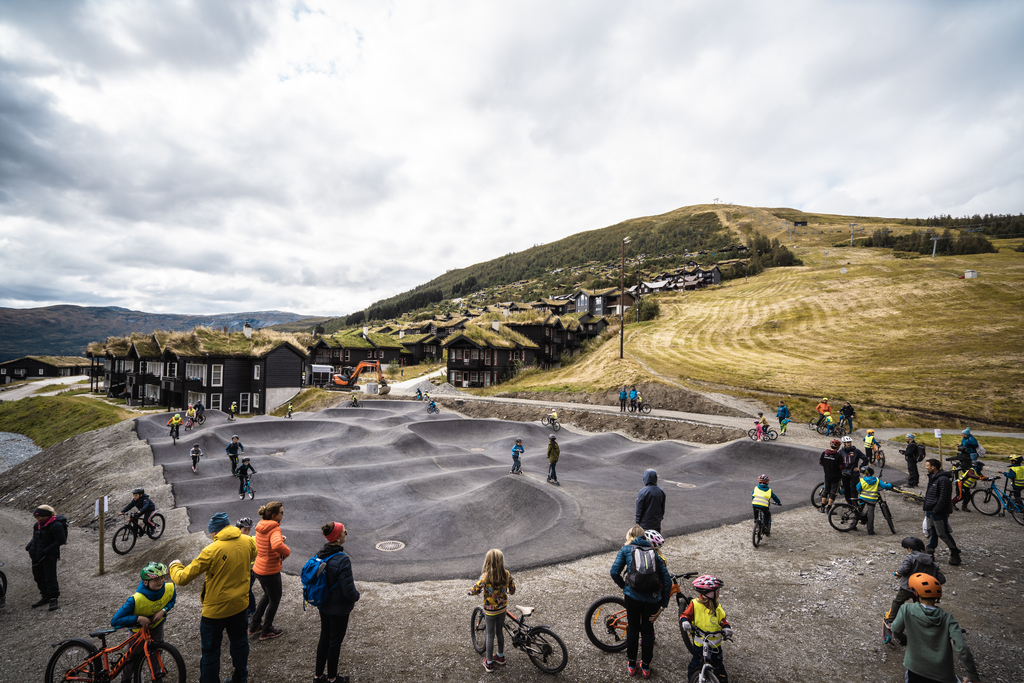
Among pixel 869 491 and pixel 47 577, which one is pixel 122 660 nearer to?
pixel 47 577

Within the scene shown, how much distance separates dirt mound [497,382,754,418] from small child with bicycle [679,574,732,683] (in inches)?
1261

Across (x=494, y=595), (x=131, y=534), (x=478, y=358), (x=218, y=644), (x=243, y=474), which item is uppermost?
(x=478, y=358)

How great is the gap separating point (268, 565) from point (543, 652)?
17.1 feet

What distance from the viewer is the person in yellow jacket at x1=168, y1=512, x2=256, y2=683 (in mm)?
6078

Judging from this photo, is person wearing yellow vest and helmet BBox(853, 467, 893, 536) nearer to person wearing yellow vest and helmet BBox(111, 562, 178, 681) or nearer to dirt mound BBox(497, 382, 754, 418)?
person wearing yellow vest and helmet BBox(111, 562, 178, 681)

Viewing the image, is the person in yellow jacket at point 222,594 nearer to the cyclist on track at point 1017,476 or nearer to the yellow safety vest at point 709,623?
the yellow safety vest at point 709,623

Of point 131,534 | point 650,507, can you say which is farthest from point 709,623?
point 131,534

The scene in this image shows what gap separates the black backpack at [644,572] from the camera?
6.17 meters

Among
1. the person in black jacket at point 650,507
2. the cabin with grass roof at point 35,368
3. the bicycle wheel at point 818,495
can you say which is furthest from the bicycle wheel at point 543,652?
the cabin with grass roof at point 35,368

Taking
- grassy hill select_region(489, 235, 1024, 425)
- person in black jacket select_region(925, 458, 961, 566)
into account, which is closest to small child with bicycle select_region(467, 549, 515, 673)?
person in black jacket select_region(925, 458, 961, 566)

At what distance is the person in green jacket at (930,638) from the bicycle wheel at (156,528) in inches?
767

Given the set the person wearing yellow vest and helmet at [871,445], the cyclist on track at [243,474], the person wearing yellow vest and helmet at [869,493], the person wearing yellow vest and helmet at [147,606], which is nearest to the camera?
the person wearing yellow vest and helmet at [147,606]

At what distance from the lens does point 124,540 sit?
13.9 meters

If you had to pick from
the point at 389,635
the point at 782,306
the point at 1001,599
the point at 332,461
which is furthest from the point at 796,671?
the point at 782,306
